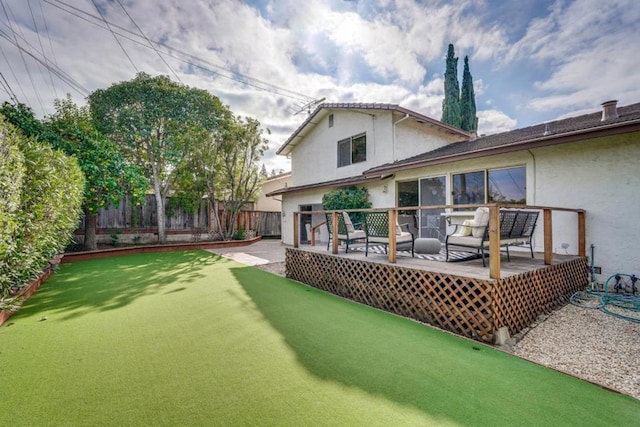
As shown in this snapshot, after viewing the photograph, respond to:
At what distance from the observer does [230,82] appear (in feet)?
48.8

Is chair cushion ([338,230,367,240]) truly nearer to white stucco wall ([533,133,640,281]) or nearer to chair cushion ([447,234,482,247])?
chair cushion ([447,234,482,247])

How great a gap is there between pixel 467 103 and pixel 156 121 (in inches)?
788

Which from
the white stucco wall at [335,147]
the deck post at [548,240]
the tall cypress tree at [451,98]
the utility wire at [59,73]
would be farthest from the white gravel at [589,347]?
the tall cypress tree at [451,98]

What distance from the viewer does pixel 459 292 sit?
3.74 meters

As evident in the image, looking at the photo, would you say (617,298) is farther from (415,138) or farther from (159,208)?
(159,208)

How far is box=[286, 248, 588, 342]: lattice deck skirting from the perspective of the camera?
3.50 metres

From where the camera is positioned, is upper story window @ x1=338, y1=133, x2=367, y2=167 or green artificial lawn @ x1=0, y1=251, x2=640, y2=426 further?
upper story window @ x1=338, y1=133, x2=367, y2=167

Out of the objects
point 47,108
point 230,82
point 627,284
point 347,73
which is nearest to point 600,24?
point 627,284

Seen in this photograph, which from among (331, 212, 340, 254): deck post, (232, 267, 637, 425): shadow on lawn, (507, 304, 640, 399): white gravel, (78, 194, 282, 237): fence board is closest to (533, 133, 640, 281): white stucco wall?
(507, 304, 640, 399): white gravel

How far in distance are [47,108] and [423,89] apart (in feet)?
51.0

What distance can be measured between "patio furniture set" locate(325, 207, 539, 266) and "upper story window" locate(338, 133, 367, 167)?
20.1 feet

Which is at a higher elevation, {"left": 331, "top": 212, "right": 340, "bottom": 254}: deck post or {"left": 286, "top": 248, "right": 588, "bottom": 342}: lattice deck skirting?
{"left": 331, "top": 212, "right": 340, "bottom": 254}: deck post

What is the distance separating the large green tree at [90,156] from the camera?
27.5ft

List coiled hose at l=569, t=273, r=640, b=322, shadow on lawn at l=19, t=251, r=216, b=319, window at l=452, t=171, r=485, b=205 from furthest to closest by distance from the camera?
window at l=452, t=171, r=485, b=205 → shadow on lawn at l=19, t=251, r=216, b=319 → coiled hose at l=569, t=273, r=640, b=322
